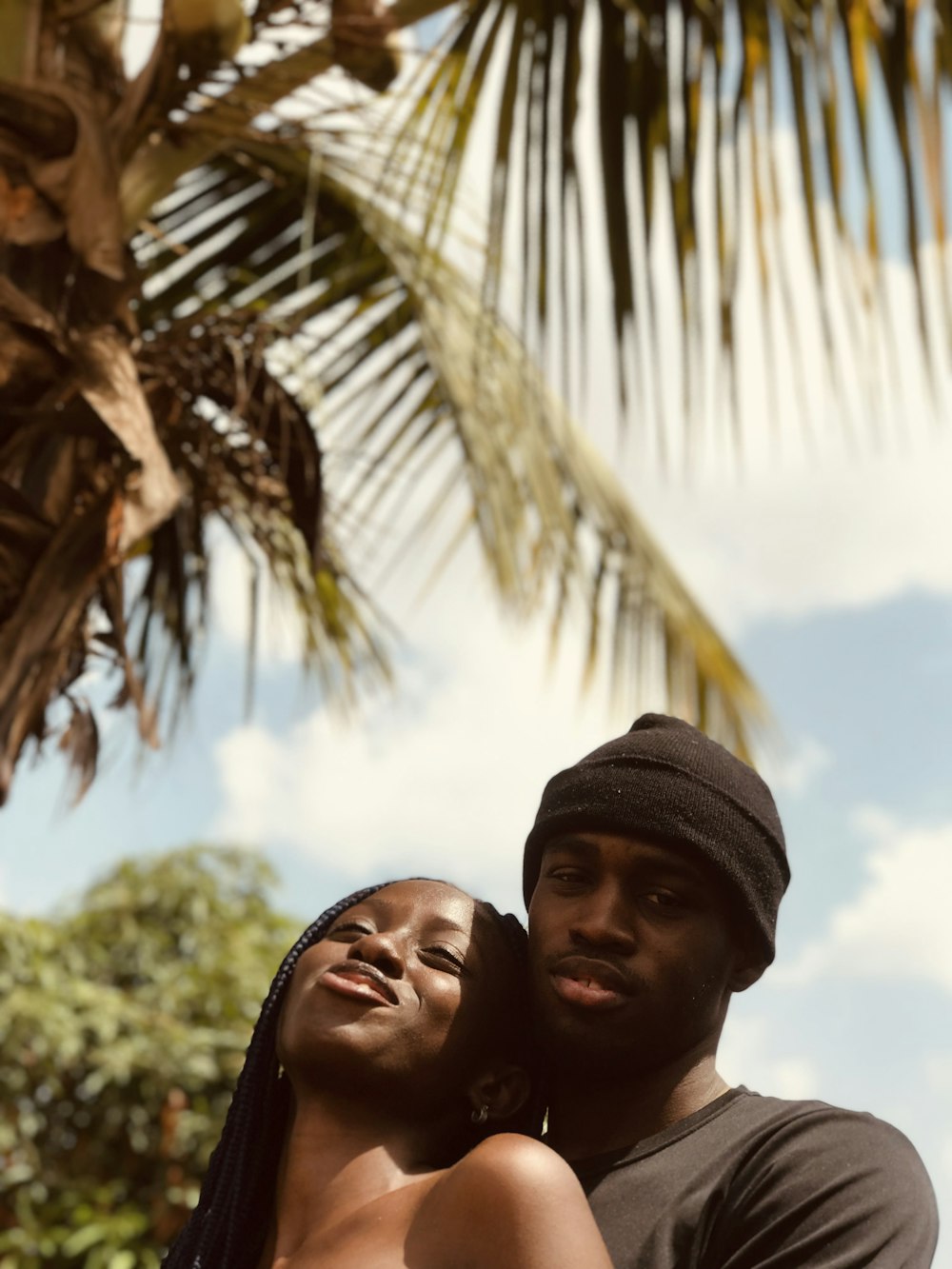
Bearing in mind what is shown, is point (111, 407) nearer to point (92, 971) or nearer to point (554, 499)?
point (554, 499)

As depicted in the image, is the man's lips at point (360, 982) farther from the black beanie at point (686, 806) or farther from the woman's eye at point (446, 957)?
the black beanie at point (686, 806)

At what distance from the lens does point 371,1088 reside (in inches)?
82.5

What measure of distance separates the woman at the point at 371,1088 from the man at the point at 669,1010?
0.36 feet

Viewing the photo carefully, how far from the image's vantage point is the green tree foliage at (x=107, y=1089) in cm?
645

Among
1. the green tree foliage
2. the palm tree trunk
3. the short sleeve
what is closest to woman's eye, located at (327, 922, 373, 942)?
the short sleeve

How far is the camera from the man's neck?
2055 mm

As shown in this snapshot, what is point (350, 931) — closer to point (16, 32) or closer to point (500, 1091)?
point (500, 1091)

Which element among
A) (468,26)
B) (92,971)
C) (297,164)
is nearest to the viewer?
(468,26)

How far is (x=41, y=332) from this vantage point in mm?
2982

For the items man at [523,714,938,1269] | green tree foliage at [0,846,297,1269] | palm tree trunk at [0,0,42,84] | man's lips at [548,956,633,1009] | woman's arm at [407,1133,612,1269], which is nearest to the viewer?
woman's arm at [407,1133,612,1269]

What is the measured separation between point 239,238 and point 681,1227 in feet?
12.1

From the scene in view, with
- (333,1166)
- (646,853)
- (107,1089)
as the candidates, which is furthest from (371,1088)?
(107,1089)

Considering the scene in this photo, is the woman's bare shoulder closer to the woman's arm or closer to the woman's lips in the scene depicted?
the woman's arm

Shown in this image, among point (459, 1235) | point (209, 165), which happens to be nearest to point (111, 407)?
point (459, 1235)
